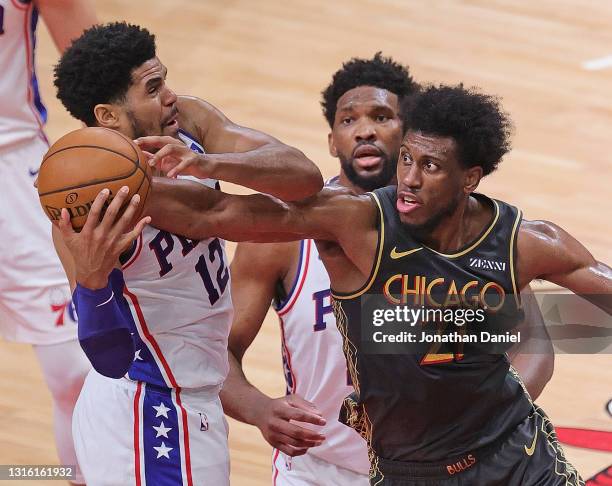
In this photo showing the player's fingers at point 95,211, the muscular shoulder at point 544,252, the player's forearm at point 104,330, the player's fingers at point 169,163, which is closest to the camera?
the player's fingers at point 95,211

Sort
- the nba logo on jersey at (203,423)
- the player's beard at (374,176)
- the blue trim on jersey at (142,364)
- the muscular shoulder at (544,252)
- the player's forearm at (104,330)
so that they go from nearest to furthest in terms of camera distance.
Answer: the player's forearm at (104,330) < the muscular shoulder at (544,252) < the blue trim on jersey at (142,364) < the nba logo on jersey at (203,423) < the player's beard at (374,176)

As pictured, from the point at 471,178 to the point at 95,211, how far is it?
1343 mm

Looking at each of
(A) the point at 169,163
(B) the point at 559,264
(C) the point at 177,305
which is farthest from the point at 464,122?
(C) the point at 177,305

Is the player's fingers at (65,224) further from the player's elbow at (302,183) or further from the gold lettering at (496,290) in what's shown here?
the gold lettering at (496,290)

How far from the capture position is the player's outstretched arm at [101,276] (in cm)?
387

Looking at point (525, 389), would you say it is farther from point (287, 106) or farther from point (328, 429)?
point (287, 106)

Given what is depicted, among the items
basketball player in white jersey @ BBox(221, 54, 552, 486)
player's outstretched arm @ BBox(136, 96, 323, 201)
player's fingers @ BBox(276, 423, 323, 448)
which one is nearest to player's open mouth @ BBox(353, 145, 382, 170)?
basketball player in white jersey @ BBox(221, 54, 552, 486)

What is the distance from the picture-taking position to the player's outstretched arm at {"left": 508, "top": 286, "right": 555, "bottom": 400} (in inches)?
199

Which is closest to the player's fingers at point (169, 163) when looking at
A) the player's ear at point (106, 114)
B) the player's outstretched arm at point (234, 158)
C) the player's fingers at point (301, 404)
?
the player's outstretched arm at point (234, 158)

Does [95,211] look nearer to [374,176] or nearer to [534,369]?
[374,176]

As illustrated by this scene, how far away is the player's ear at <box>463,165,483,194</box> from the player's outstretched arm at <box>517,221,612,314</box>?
22 centimetres

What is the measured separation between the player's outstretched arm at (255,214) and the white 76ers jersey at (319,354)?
0.87 meters

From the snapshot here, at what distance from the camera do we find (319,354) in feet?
17.6

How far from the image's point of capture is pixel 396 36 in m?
10.8
